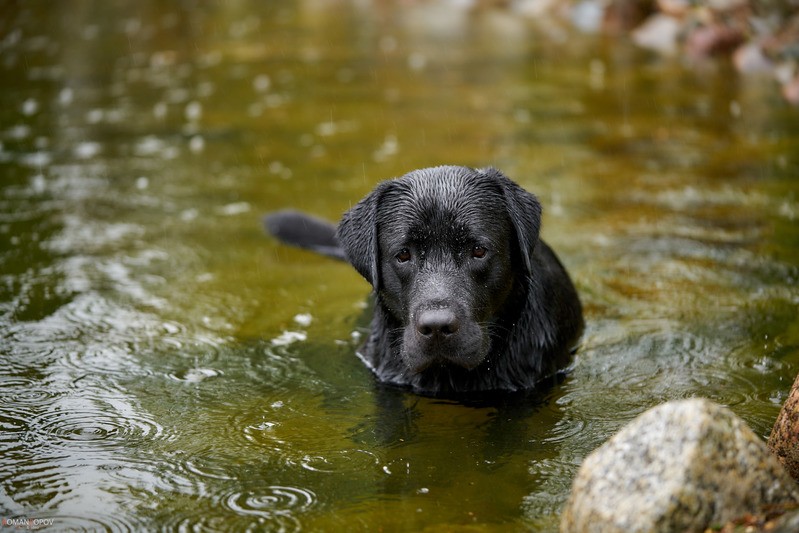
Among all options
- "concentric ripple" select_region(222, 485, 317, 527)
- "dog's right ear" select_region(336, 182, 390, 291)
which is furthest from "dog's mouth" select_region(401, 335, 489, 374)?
"concentric ripple" select_region(222, 485, 317, 527)

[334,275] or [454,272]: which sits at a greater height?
[454,272]

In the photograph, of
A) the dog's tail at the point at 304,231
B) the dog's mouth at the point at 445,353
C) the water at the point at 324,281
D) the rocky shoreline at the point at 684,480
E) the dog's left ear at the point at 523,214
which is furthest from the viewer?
the dog's tail at the point at 304,231

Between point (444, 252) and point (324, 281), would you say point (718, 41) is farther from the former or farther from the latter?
point (444, 252)

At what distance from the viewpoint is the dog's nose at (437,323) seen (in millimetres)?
4969

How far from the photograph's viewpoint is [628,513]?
3.66 meters

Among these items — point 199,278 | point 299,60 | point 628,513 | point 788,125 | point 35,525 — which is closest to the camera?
point 628,513

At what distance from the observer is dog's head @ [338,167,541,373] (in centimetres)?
510

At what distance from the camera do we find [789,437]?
14.3 ft

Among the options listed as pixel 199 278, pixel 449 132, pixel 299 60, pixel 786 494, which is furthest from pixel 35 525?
pixel 299 60

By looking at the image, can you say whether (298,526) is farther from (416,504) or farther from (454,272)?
(454,272)

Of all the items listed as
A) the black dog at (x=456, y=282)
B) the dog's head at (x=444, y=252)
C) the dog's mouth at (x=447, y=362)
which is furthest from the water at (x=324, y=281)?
the dog's head at (x=444, y=252)

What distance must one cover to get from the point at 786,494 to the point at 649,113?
359 inches

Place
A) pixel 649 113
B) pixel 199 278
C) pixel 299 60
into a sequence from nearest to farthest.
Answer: pixel 199 278 → pixel 649 113 → pixel 299 60

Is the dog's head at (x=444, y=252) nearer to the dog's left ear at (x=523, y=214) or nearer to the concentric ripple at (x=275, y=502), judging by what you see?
the dog's left ear at (x=523, y=214)
